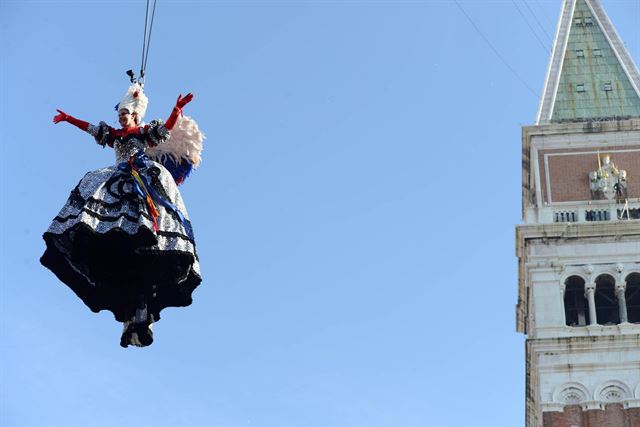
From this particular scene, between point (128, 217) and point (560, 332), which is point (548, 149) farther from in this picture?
point (128, 217)

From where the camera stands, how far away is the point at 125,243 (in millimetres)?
19078

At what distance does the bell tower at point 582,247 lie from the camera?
5697 cm

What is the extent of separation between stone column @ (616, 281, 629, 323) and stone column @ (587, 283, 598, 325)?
863 mm

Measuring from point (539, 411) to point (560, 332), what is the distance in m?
2.82

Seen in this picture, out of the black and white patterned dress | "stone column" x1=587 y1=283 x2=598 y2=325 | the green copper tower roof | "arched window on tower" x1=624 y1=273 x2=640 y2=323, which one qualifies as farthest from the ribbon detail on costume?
the green copper tower roof

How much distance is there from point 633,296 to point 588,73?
11576 mm

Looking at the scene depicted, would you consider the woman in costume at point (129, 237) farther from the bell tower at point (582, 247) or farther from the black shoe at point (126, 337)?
the bell tower at point (582, 247)

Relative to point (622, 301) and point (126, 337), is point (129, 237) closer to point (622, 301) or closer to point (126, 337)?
point (126, 337)

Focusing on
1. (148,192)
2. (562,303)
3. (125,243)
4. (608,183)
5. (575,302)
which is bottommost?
(125,243)

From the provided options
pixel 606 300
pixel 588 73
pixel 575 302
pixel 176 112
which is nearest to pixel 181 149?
pixel 176 112

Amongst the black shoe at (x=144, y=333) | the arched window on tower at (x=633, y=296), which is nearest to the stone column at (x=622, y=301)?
the arched window on tower at (x=633, y=296)

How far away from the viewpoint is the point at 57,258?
19.3 metres

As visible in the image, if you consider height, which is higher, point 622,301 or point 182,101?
point 622,301

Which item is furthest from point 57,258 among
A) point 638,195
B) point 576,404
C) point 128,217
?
point 638,195
